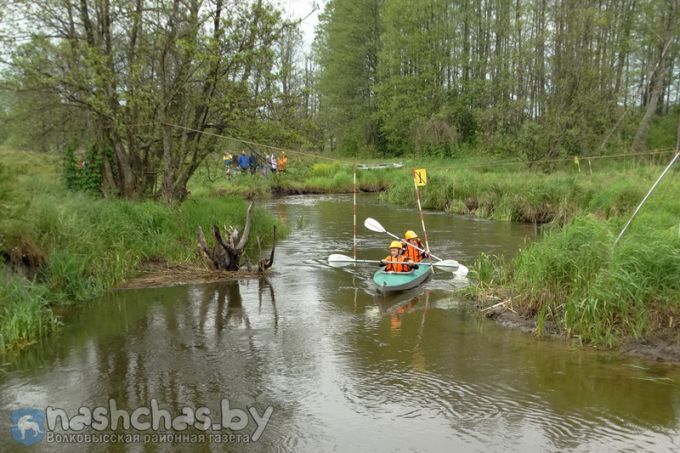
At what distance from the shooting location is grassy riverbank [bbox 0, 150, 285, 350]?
805 centimetres

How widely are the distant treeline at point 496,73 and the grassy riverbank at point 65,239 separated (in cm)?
1588

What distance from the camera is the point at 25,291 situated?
8.19m

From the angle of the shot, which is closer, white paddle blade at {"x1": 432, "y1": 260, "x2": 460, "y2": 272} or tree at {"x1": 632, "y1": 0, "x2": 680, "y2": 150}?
white paddle blade at {"x1": 432, "y1": 260, "x2": 460, "y2": 272}

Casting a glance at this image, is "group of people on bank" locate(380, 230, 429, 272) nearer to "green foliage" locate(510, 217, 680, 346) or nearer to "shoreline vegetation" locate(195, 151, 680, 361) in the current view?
"shoreline vegetation" locate(195, 151, 680, 361)

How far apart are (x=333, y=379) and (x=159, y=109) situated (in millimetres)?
8699

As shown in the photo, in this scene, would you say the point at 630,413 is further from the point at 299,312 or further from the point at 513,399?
the point at 299,312

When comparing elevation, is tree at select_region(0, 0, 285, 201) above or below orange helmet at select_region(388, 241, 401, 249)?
above

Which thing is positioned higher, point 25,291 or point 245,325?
point 25,291

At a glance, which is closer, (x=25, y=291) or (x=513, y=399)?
(x=513, y=399)

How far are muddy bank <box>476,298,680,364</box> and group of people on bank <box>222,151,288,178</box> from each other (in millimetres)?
7096

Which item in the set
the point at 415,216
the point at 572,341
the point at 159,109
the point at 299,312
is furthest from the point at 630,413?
the point at 415,216

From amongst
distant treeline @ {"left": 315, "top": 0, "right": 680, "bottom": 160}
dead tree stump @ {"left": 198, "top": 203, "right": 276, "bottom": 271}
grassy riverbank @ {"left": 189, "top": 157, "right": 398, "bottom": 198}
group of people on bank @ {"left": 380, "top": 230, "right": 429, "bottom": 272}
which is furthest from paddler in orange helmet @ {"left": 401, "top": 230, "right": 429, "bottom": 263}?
grassy riverbank @ {"left": 189, "top": 157, "right": 398, "bottom": 198}

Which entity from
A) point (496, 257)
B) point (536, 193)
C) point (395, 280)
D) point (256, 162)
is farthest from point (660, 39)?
point (395, 280)

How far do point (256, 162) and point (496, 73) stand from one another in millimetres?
24154
